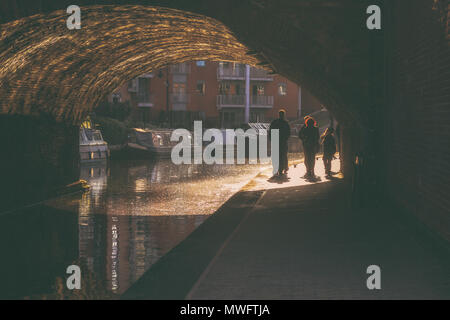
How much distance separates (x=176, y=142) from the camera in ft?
136

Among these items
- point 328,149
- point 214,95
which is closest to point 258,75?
point 214,95

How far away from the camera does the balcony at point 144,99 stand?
2756 inches

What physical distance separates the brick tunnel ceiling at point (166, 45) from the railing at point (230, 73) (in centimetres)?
5407

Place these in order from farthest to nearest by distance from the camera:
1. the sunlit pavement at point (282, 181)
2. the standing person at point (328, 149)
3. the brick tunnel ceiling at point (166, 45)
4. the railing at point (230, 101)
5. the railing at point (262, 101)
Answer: the railing at point (262, 101) → the railing at point (230, 101) → the standing person at point (328, 149) → the sunlit pavement at point (282, 181) → the brick tunnel ceiling at point (166, 45)

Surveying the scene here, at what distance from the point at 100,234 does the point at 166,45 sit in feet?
27.1

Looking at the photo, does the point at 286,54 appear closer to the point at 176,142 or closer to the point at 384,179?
the point at 384,179

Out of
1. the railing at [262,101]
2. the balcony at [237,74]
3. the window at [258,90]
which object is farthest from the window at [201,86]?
the window at [258,90]

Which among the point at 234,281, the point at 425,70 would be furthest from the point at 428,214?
the point at 234,281

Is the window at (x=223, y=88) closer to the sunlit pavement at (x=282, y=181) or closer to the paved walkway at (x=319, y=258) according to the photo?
the sunlit pavement at (x=282, y=181)

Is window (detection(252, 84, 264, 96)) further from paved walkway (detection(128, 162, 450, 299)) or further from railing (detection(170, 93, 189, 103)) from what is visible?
paved walkway (detection(128, 162, 450, 299))

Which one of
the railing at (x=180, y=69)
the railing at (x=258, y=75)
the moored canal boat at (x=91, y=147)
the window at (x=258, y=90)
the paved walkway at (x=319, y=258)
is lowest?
the paved walkway at (x=319, y=258)

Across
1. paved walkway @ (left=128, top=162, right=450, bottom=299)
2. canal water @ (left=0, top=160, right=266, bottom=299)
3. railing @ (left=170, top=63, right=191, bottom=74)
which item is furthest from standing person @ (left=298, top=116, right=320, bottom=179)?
railing @ (left=170, top=63, right=191, bottom=74)
